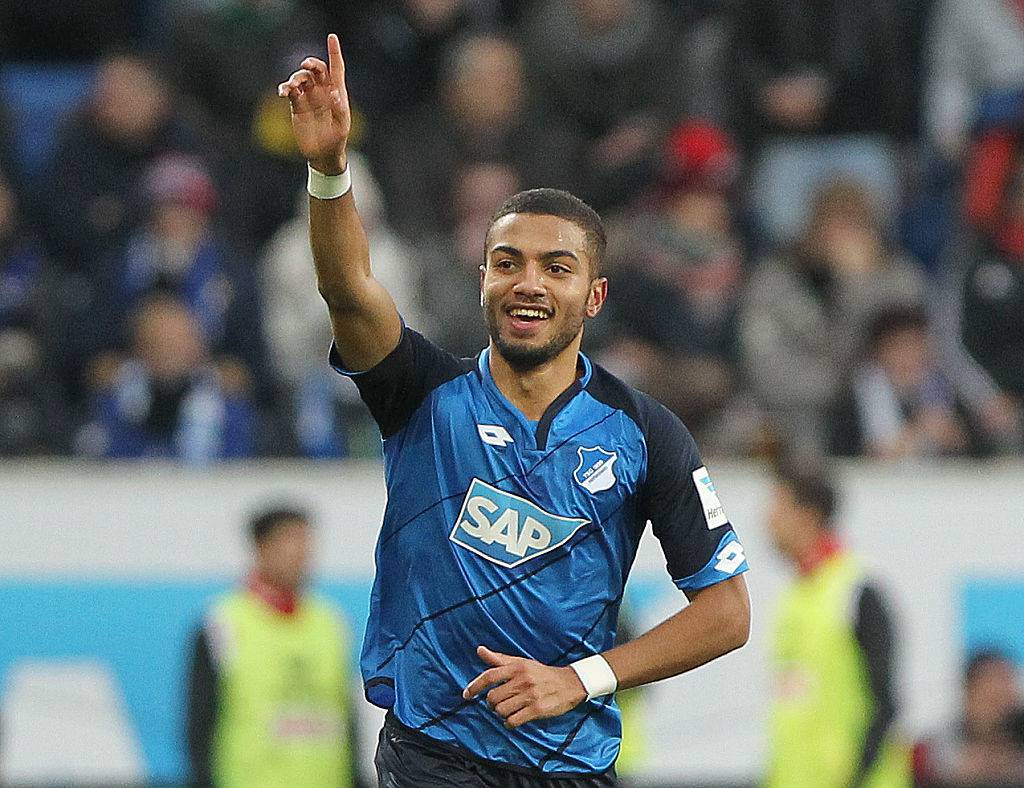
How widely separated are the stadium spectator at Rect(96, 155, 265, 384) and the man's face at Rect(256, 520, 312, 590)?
1.57m

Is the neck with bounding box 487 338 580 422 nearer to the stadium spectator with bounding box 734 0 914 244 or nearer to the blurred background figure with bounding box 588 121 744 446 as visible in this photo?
the blurred background figure with bounding box 588 121 744 446

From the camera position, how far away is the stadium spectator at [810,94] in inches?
466

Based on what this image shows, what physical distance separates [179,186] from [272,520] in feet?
7.82

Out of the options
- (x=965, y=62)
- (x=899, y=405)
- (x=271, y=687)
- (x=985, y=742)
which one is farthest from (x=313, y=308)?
(x=965, y=62)

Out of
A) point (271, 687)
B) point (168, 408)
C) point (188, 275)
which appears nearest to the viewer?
point (271, 687)

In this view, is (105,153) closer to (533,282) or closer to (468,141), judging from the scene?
(468,141)

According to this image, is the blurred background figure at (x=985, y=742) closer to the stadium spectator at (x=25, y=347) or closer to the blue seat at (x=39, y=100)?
the stadium spectator at (x=25, y=347)

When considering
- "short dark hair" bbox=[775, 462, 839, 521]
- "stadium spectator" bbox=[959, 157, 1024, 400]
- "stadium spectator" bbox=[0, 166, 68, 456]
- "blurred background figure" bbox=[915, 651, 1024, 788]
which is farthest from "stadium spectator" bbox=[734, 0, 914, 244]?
"stadium spectator" bbox=[0, 166, 68, 456]

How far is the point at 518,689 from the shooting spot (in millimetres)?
4410

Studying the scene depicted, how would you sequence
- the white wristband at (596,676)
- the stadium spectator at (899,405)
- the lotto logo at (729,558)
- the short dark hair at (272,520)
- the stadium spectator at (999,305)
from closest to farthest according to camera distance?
the white wristband at (596,676)
the lotto logo at (729,558)
the short dark hair at (272,520)
the stadium spectator at (899,405)
the stadium spectator at (999,305)

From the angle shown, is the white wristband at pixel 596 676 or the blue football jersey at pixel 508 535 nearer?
the white wristband at pixel 596 676

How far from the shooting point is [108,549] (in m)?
9.48

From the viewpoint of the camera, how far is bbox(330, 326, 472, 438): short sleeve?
4.62 metres

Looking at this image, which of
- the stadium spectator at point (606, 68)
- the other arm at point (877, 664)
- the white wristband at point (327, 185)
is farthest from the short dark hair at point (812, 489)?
the white wristband at point (327, 185)
